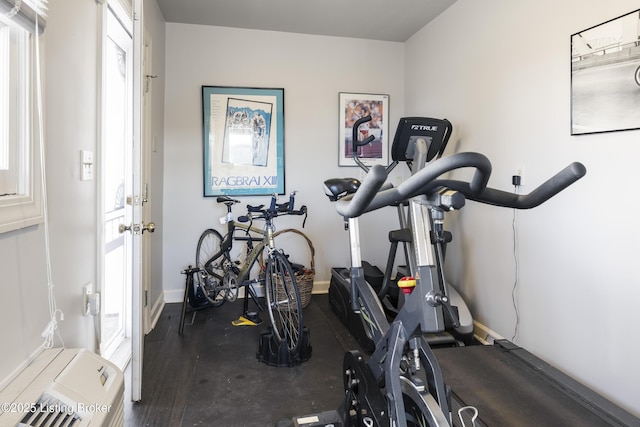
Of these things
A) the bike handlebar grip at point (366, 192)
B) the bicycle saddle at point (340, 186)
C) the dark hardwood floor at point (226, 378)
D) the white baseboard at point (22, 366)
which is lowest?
the dark hardwood floor at point (226, 378)

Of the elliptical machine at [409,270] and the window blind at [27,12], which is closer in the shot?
the window blind at [27,12]

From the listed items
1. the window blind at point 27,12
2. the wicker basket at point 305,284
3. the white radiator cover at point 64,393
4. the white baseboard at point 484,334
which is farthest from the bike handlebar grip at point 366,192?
the wicker basket at point 305,284

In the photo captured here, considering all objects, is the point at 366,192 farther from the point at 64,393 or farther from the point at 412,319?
the point at 64,393

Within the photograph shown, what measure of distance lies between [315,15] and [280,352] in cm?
275

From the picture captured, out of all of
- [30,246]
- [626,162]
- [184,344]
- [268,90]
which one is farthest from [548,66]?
[184,344]

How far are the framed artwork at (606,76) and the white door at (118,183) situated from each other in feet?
8.63

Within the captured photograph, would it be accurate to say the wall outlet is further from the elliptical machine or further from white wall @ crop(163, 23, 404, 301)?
white wall @ crop(163, 23, 404, 301)

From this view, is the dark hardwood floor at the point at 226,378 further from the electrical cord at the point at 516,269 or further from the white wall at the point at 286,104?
the electrical cord at the point at 516,269

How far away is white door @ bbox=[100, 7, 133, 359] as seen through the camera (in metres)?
2.56

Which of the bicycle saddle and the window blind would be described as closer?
the window blind

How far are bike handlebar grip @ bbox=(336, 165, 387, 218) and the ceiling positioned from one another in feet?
8.51

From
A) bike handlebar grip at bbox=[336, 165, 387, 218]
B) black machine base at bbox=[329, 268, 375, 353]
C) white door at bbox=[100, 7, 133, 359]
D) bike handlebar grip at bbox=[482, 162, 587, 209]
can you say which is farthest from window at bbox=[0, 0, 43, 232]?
black machine base at bbox=[329, 268, 375, 353]

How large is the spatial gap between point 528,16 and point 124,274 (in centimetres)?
314

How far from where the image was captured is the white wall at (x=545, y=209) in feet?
5.92
